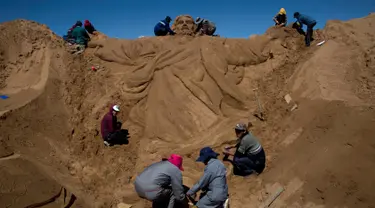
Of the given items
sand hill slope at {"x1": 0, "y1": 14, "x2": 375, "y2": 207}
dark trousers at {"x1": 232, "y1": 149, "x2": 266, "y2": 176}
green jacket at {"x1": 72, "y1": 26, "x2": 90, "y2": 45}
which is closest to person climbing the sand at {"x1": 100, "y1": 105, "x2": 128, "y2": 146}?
sand hill slope at {"x1": 0, "y1": 14, "x2": 375, "y2": 207}

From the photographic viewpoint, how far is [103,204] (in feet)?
16.0

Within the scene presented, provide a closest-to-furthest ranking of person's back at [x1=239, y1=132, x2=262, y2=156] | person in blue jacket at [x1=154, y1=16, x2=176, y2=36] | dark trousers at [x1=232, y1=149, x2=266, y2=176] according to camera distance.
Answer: person's back at [x1=239, y1=132, x2=262, y2=156], dark trousers at [x1=232, y1=149, x2=266, y2=176], person in blue jacket at [x1=154, y1=16, x2=176, y2=36]

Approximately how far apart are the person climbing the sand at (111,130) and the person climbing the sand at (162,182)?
9.11ft

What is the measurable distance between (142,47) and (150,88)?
1.71 m

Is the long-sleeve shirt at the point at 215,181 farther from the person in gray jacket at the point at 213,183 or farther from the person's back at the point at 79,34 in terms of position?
the person's back at the point at 79,34

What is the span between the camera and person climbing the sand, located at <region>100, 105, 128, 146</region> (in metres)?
6.44

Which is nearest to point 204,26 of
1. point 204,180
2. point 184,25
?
point 184,25

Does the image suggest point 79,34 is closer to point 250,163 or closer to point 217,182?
point 250,163

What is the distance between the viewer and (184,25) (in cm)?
937

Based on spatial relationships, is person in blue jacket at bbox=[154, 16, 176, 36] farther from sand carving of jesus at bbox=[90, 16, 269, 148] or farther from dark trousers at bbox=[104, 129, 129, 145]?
dark trousers at bbox=[104, 129, 129, 145]

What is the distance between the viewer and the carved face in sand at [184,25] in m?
9.28

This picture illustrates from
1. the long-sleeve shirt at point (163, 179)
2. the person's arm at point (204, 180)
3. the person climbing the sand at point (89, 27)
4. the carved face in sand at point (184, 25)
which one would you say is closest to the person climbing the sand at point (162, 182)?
the long-sleeve shirt at point (163, 179)

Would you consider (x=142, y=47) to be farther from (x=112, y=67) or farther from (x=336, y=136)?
(x=336, y=136)

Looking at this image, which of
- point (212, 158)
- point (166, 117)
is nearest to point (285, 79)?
point (166, 117)
